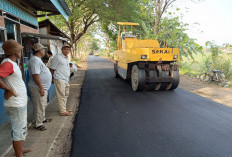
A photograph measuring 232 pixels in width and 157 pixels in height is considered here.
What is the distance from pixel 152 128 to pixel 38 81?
253 centimetres

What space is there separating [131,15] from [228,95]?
515 inches

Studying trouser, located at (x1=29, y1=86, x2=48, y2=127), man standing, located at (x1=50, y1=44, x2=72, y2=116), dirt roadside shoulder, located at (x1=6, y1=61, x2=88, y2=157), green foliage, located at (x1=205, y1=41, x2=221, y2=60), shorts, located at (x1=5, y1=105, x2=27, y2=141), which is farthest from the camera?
green foliage, located at (x1=205, y1=41, x2=221, y2=60)

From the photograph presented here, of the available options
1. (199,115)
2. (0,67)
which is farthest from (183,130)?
(0,67)

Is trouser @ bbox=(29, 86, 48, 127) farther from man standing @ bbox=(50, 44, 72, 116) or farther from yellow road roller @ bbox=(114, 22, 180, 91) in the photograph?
yellow road roller @ bbox=(114, 22, 180, 91)

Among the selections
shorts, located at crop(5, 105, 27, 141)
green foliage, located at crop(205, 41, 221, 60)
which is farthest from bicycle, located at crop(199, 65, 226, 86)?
shorts, located at crop(5, 105, 27, 141)

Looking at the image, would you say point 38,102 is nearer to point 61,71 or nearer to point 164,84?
point 61,71

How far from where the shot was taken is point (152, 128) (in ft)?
11.5

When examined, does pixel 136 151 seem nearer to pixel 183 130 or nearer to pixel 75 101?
pixel 183 130

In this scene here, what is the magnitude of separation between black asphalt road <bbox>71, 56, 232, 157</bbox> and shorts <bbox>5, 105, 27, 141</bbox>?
0.86 m

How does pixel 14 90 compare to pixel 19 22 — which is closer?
pixel 14 90

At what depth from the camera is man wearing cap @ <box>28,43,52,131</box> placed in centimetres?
310

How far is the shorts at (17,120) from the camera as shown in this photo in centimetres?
223

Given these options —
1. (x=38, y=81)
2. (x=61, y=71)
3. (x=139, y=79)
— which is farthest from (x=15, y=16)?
(x=139, y=79)

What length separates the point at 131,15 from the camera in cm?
1694
